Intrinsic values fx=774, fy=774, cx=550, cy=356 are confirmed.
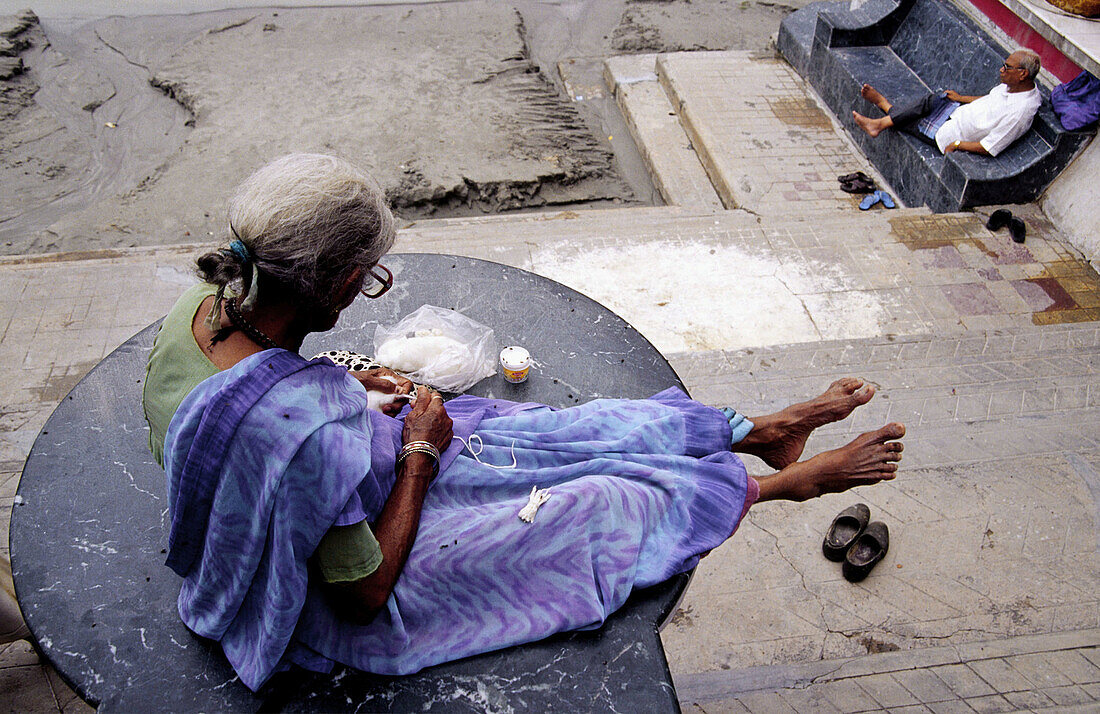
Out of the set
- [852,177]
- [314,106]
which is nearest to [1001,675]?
[852,177]

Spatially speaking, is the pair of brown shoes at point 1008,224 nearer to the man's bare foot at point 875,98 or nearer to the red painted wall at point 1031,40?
the red painted wall at point 1031,40

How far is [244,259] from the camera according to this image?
1.45 m

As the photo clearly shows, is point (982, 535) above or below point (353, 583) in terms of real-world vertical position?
below

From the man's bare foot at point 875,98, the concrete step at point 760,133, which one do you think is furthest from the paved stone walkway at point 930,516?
the man's bare foot at point 875,98

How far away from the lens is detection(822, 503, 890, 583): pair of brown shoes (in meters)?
2.78

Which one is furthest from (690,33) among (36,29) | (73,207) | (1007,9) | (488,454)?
(488,454)

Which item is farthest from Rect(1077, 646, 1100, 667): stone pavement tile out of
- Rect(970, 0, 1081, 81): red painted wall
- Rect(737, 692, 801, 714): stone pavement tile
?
Rect(970, 0, 1081, 81): red painted wall

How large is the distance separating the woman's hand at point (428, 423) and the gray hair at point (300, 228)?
44cm

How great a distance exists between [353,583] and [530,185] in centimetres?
422

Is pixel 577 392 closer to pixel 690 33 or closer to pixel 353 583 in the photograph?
pixel 353 583

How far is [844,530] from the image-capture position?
2912mm

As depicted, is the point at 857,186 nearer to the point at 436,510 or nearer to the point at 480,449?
the point at 480,449

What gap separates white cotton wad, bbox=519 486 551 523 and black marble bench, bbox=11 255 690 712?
0.28 m

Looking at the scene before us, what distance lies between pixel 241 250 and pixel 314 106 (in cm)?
516
